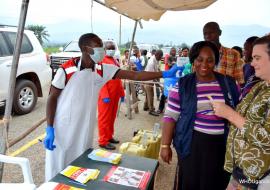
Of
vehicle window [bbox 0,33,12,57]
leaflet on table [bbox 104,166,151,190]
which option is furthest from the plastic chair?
vehicle window [bbox 0,33,12,57]

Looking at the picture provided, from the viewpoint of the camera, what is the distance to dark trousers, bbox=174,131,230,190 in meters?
2.11

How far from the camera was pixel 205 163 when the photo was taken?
2.13 meters

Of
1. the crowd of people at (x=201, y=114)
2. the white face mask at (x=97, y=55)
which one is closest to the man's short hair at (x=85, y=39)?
the crowd of people at (x=201, y=114)

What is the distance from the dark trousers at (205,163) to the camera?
2105mm

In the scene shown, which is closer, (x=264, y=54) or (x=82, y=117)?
(x=264, y=54)

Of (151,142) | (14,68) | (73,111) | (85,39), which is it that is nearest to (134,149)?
(151,142)

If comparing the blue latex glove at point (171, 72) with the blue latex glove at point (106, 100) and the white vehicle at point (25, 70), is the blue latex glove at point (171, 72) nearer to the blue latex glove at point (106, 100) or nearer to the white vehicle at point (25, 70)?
the blue latex glove at point (106, 100)

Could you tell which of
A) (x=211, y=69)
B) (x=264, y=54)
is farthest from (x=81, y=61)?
(x=264, y=54)

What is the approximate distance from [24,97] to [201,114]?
5.39m

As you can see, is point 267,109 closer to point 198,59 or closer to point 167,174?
point 198,59

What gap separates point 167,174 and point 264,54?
2.63 m

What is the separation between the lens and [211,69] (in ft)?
7.18

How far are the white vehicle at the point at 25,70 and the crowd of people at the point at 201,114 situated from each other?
3773 millimetres

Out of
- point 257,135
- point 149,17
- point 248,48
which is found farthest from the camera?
point 149,17
